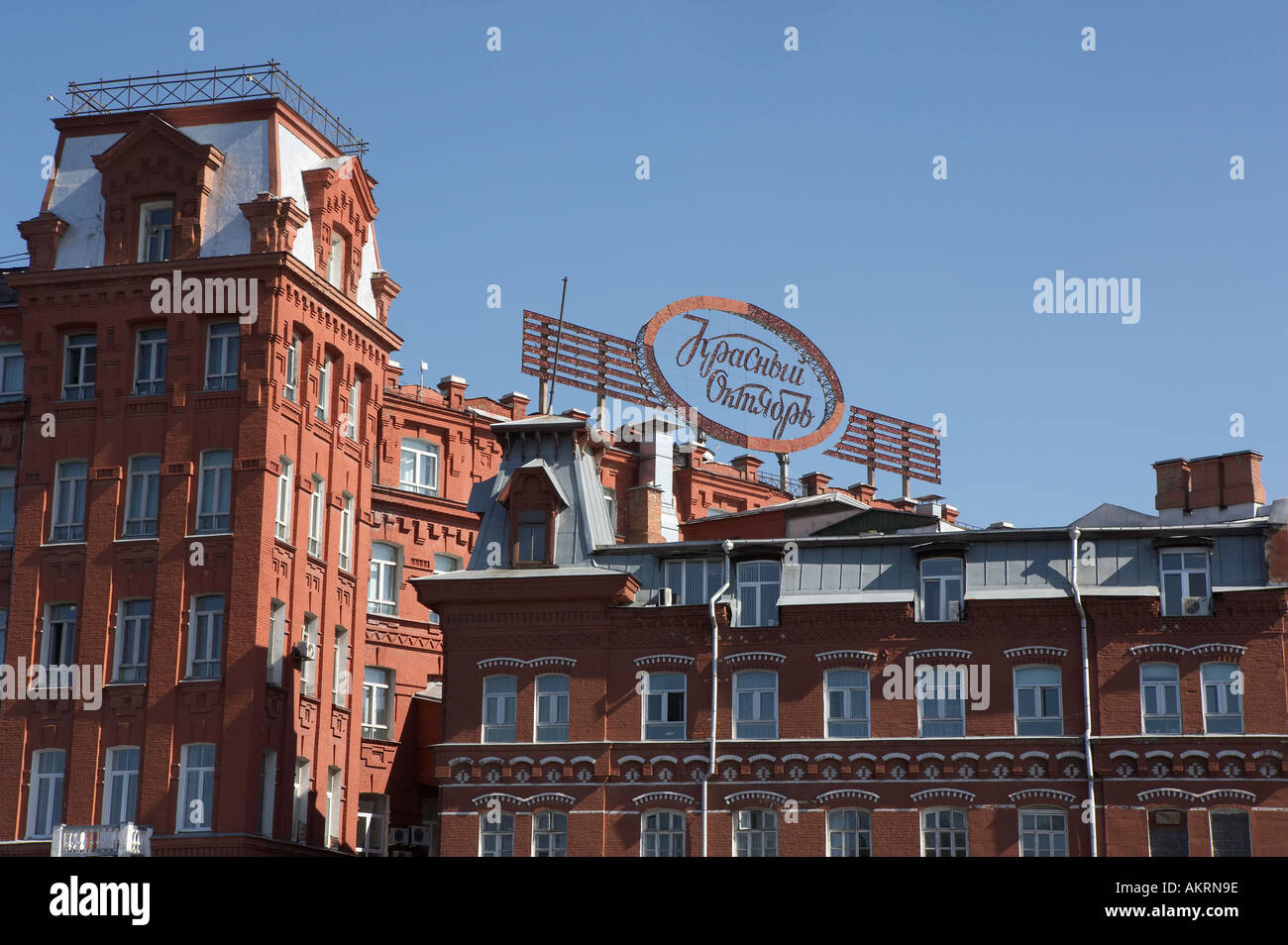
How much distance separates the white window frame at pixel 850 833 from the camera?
4925cm

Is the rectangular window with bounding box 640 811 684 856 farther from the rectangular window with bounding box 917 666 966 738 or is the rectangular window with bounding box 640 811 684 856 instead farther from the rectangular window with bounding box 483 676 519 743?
the rectangular window with bounding box 917 666 966 738

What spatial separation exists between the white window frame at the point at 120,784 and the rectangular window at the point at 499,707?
10879mm

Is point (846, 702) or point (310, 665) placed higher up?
point (310, 665)

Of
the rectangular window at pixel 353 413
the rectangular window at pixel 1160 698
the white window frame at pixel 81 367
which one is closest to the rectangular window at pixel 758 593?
the rectangular window at pixel 1160 698

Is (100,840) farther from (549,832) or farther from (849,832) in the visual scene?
(849,832)

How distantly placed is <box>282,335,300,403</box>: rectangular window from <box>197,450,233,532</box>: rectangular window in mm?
3005

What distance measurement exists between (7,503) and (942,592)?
30623 millimetres

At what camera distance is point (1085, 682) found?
→ 162ft

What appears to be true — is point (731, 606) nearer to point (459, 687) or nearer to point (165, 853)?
point (459, 687)

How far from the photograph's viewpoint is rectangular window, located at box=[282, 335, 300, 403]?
5719cm

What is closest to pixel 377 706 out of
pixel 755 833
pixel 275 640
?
pixel 275 640

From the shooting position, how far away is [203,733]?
5319 centimetres

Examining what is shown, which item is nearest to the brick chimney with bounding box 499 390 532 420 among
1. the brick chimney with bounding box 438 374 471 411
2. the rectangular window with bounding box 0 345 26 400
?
the brick chimney with bounding box 438 374 471 411
